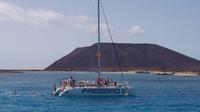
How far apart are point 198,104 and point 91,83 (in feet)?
51.3

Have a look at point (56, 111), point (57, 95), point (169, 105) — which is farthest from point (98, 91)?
point (56, 111)

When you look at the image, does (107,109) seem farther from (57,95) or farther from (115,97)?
(57,95)

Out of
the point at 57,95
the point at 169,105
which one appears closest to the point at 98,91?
Answer: the point at 57,95

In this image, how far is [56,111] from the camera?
189ft

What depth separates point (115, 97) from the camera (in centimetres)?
7406

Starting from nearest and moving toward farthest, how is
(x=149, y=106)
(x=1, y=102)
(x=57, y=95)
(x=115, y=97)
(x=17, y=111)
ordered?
(x=17, y=111)
(x=149, y=106)
(x=1, y=102)
(x=115, y=97)
(x=57, y=95)

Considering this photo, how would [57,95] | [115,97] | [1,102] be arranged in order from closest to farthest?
1. [1,102]
2. [115,97]
3. [57,95]

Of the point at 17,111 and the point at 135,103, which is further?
the point at 135,103

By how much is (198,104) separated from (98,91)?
14.0 m

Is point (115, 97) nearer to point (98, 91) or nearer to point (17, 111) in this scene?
point (98, 91)

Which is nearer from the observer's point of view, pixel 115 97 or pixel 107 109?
pixel 107 109

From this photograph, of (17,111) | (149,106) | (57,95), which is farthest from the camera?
(57,95)

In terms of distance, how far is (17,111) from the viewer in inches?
2249

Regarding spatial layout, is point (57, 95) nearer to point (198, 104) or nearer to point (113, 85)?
point (113, 85)
